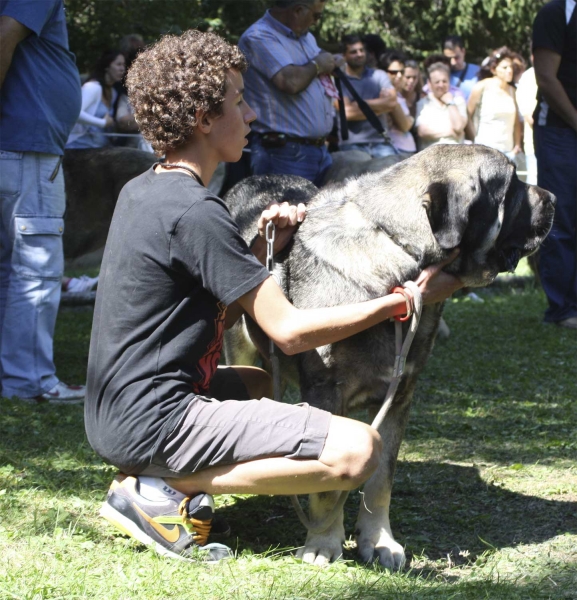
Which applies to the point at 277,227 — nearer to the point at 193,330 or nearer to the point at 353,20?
the point at 193,330

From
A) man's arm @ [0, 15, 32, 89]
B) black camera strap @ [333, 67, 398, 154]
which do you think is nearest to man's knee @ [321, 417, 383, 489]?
man's arm @ [0, 15, 32, 89]

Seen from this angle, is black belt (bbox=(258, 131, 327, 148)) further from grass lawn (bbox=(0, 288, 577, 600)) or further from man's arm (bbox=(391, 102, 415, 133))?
man's arm (bbox=(391, 102, 415, 133))

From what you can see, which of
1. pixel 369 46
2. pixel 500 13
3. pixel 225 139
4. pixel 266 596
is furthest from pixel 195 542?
pixel 500 13

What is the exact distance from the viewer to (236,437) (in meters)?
2.90

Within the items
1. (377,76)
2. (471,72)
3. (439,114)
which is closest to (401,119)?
(377,76)

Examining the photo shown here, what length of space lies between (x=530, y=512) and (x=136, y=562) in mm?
1742

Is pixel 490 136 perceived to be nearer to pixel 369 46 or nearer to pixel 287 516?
pixel 369 46

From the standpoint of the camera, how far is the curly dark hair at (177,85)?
2.93 m

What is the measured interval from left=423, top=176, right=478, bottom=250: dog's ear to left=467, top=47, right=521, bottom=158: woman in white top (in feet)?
26.0

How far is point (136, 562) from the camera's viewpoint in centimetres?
293

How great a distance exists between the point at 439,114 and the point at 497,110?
38.0 inches

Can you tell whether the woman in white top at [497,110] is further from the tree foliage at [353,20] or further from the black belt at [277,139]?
the black belt at [277,139]

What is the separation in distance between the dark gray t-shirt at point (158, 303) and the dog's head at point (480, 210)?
777 millimetres

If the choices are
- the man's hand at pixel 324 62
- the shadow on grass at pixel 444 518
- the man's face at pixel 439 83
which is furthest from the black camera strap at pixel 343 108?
the shadow on grass at pixel 444 518
